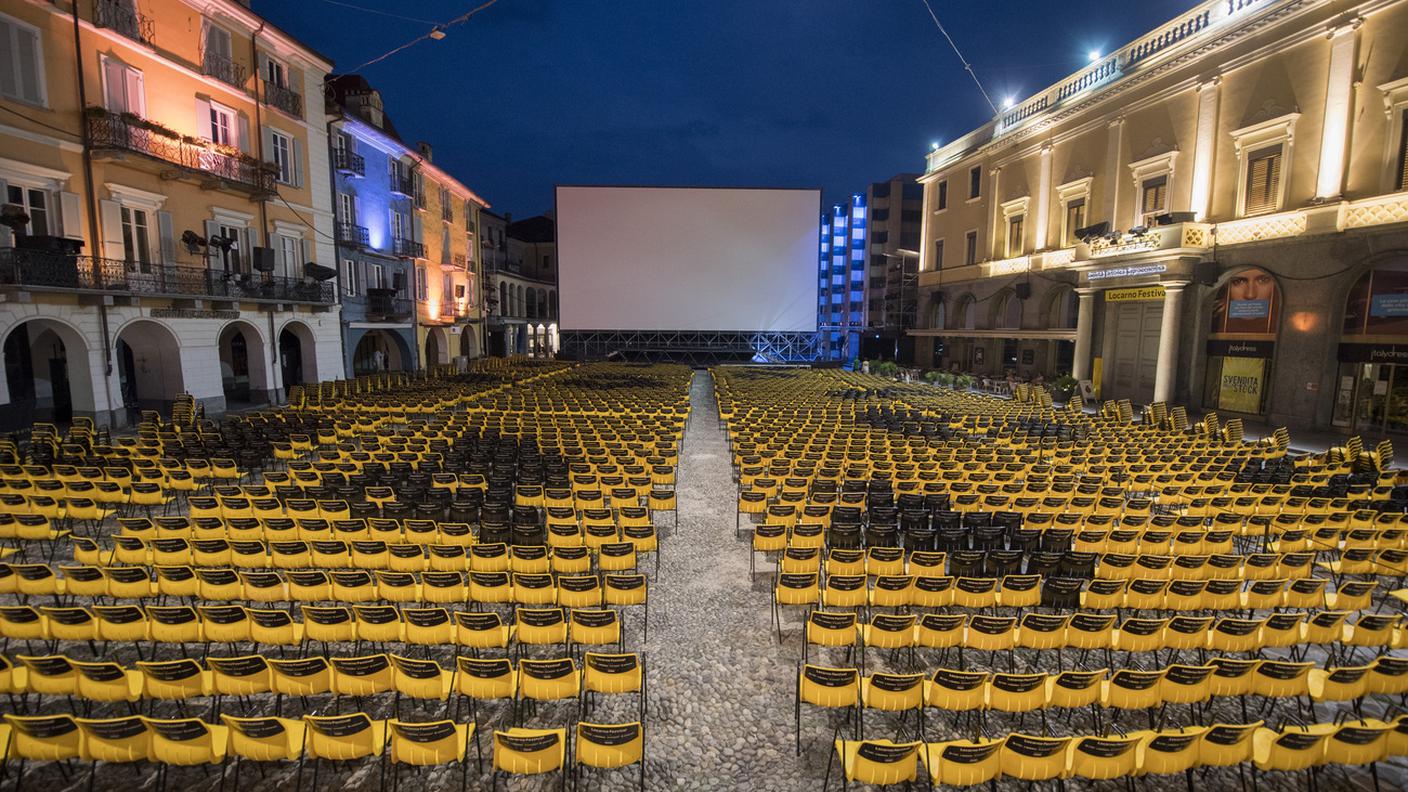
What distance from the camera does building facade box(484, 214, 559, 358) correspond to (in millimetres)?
47656

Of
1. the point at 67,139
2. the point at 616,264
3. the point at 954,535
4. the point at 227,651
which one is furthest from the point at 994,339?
the point at 67,139

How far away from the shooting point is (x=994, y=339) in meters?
33.5

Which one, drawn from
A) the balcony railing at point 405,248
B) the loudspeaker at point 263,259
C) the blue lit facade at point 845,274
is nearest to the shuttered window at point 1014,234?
the blue lit facade at point 845,274

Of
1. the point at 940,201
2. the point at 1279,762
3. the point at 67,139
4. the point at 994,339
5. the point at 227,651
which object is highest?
the point at 940,201

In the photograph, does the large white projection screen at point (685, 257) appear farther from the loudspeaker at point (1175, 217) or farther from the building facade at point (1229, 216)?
the loudspeaker at point (1175, 217)

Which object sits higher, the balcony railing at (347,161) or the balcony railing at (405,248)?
the balcony railing at (347,161)

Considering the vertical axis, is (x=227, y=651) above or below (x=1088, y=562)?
below

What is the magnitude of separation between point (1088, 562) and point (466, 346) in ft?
135

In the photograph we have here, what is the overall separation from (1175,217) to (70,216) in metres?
33.6

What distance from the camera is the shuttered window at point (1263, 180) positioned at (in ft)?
63.3

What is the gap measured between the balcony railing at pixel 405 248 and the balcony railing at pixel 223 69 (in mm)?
10635

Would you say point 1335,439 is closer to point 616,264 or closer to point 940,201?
point 940,201

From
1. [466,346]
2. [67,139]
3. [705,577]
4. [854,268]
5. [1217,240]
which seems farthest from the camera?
[854,268]

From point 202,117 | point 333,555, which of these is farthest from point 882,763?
point 202,117
